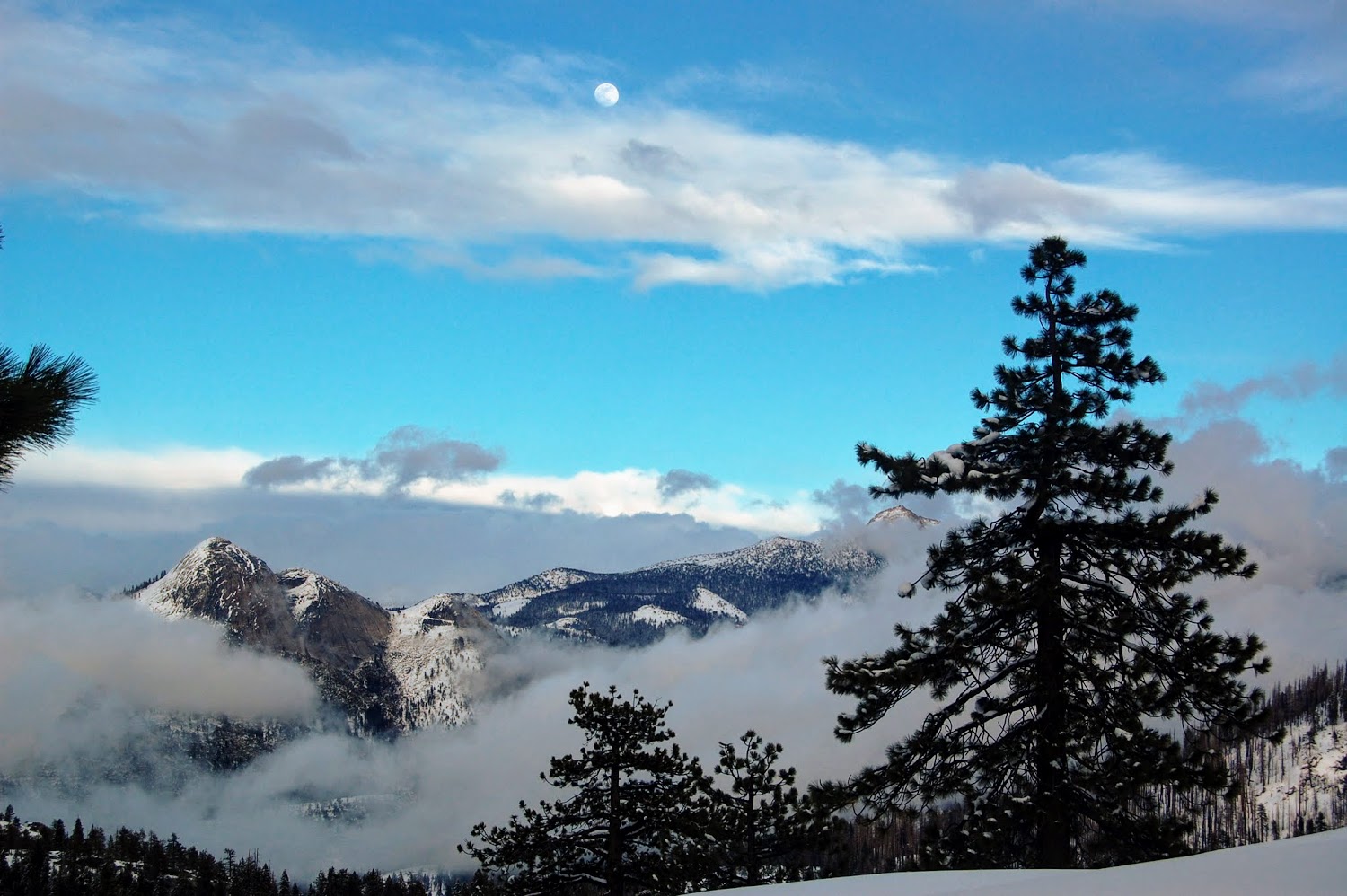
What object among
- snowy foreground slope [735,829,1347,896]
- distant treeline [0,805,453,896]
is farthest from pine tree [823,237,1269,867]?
distant treeline [0,805,453,896]

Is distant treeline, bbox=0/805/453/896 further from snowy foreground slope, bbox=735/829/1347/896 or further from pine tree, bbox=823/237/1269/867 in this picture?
snowy foreground slope, bbox=735/829/1347/896

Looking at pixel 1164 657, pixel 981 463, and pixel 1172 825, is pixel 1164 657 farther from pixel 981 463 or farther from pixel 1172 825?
pixel 981 463

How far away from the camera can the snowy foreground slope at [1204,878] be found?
24.0 feet

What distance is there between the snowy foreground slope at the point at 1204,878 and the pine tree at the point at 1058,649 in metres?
7.71

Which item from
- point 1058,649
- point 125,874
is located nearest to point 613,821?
point 1058,649

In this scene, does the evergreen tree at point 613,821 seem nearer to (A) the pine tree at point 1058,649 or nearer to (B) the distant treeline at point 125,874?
(A) the pine tree at point 1058,649

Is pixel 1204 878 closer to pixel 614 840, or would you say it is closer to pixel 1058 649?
pixel 1058 649

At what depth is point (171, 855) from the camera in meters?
191

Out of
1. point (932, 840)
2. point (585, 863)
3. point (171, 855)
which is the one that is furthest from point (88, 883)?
point (932, 840)

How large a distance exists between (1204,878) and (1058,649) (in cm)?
1018

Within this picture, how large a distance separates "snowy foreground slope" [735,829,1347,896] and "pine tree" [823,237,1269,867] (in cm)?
771

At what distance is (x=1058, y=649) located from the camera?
1758cm

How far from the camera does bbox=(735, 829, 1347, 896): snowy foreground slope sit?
7328mm

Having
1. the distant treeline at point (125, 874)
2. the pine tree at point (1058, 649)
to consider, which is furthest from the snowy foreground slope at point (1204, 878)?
the distant treeline at point (125, 874)
